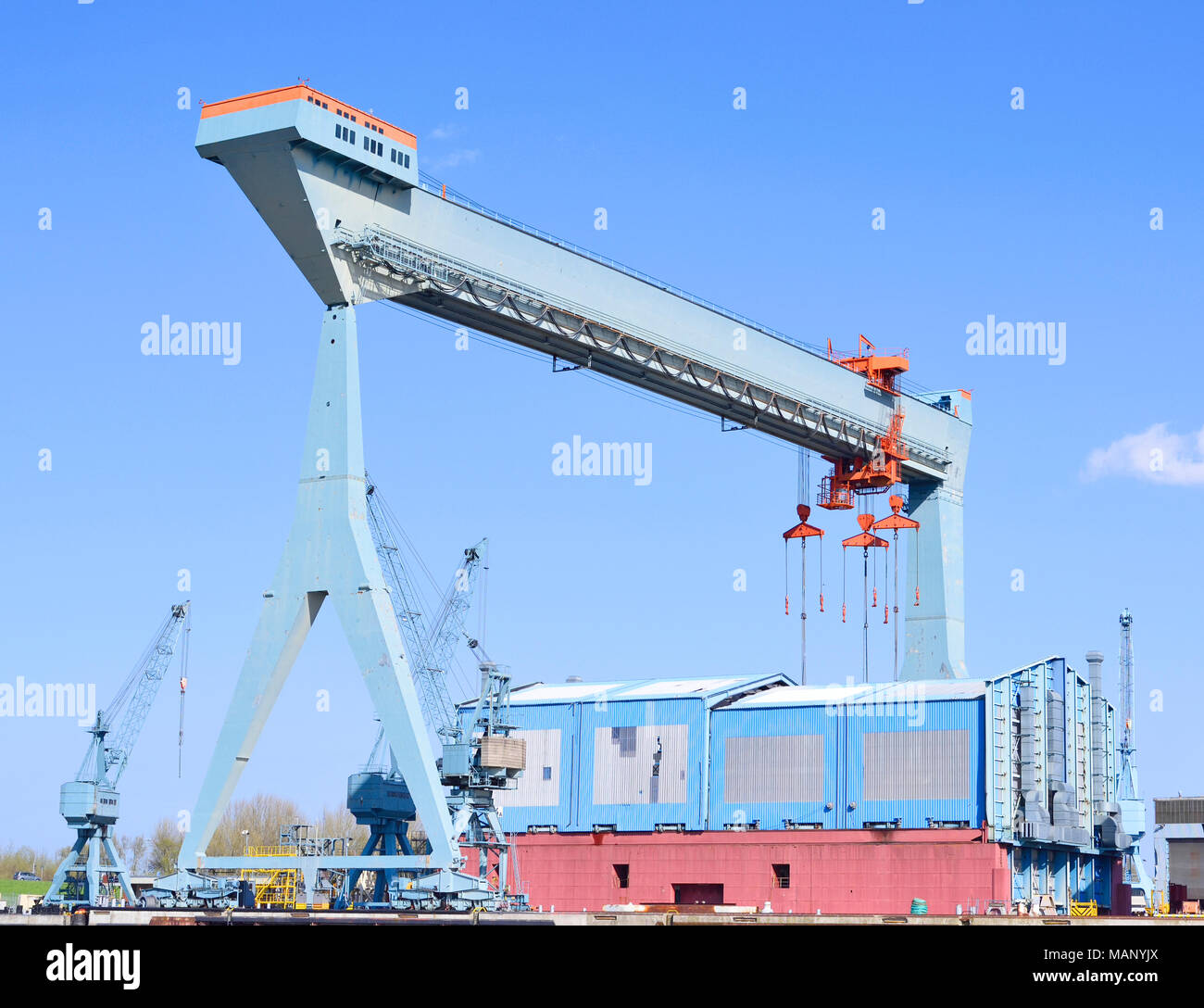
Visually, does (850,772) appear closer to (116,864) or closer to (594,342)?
(594,342)

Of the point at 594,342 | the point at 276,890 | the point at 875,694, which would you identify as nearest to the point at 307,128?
the point at 594,342

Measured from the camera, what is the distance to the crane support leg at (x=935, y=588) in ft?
175

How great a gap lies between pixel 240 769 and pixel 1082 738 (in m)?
31.7

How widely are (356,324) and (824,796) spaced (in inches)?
915

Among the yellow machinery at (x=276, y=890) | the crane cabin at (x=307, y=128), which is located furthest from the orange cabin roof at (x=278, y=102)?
the yellow machinery at (x=276, y=890)

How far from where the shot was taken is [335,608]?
35719mm

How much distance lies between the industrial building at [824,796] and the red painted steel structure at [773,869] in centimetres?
6

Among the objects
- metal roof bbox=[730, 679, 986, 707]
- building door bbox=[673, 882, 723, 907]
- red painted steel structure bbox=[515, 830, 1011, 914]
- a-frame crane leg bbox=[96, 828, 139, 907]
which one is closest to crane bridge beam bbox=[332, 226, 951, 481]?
metal roof bbox=[730, 679, 986, 707]

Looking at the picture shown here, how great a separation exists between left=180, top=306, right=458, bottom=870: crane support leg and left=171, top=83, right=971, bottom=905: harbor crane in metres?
0.04

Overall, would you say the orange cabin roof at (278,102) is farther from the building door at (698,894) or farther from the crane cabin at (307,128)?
the building door at (698,894)

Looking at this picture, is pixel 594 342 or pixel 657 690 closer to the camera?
pixel 594 342
